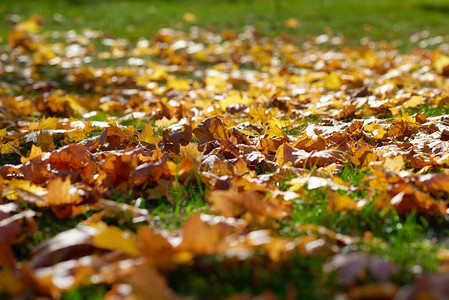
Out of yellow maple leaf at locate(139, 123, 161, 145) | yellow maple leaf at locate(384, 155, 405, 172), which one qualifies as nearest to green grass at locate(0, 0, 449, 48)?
Answer: yellow maple leaf at locate(139, 123, 161, 145)

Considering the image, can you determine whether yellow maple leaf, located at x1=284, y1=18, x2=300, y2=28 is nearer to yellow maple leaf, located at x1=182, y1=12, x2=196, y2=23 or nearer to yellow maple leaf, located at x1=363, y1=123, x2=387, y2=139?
yellow maple leaf, located at x1=182, y1=12, x2=196, y2=23

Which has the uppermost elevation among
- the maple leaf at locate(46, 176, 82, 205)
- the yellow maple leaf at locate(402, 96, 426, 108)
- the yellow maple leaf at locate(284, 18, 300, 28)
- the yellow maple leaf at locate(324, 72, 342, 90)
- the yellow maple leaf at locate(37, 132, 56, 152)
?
the maple leaf at locate(46, 176, 82, 205)

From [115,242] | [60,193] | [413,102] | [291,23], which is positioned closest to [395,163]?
[115,242]

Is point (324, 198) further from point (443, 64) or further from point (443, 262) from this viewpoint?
point (443, 64)

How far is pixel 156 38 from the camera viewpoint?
22.4ft

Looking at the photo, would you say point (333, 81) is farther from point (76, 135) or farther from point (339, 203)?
point (339, 203)

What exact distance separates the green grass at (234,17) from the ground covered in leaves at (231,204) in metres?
4.99

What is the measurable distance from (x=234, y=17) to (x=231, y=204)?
27.2ft

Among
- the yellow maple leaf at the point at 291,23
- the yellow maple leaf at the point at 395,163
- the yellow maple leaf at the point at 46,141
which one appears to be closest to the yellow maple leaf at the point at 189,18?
the yellow maple leaf at the point at 291,23

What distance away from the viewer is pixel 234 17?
9047mm

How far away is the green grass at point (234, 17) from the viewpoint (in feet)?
26.0

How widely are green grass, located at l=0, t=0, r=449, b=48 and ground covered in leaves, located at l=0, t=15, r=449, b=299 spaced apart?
499 cm

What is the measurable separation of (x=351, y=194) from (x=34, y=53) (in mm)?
5538

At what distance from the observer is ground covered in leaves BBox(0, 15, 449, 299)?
1.08m
